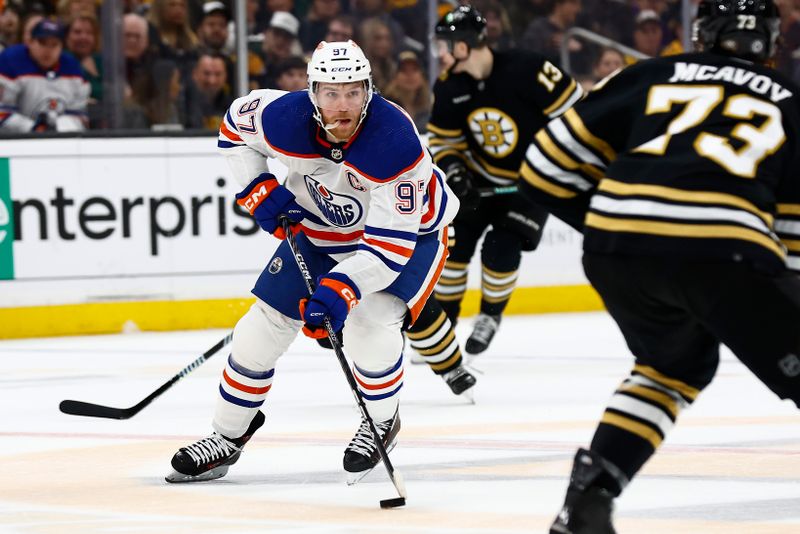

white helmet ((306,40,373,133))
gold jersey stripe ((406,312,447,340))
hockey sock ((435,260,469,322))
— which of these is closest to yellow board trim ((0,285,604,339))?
hockey sock ((435,260,469,322))

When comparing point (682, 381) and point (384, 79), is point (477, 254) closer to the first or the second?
point (384, 79)

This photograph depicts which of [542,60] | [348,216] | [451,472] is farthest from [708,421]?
[542,60]

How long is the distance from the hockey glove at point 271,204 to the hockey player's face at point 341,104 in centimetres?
26

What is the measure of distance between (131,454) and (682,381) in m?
1.79

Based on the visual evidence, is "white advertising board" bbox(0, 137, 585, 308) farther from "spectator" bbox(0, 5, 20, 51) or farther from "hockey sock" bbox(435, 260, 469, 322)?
"hockey sock" bbox(435, 260, 469, 322)

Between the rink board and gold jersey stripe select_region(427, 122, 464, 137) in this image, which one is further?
the rink board

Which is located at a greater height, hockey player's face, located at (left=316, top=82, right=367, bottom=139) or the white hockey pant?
hockey player's face, located at (left=316, top=82, right=367, bottom=139)

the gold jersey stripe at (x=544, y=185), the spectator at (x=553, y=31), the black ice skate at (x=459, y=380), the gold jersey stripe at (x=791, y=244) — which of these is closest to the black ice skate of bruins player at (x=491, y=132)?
the black ice skate at (x=459, y=380)

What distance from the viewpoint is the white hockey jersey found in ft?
10.9

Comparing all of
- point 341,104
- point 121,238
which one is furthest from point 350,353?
point 121,238

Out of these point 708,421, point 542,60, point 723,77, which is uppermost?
point 723,77

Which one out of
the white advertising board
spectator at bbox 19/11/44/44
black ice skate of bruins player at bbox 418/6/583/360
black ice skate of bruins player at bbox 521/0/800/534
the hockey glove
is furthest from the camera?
spectator at bbox 19/11/44/44

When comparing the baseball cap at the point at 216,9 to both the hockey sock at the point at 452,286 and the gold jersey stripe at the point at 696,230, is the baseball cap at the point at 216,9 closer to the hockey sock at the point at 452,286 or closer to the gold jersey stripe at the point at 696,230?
the hockey sock at the point at 452,286

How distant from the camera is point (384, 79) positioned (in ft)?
25.5
